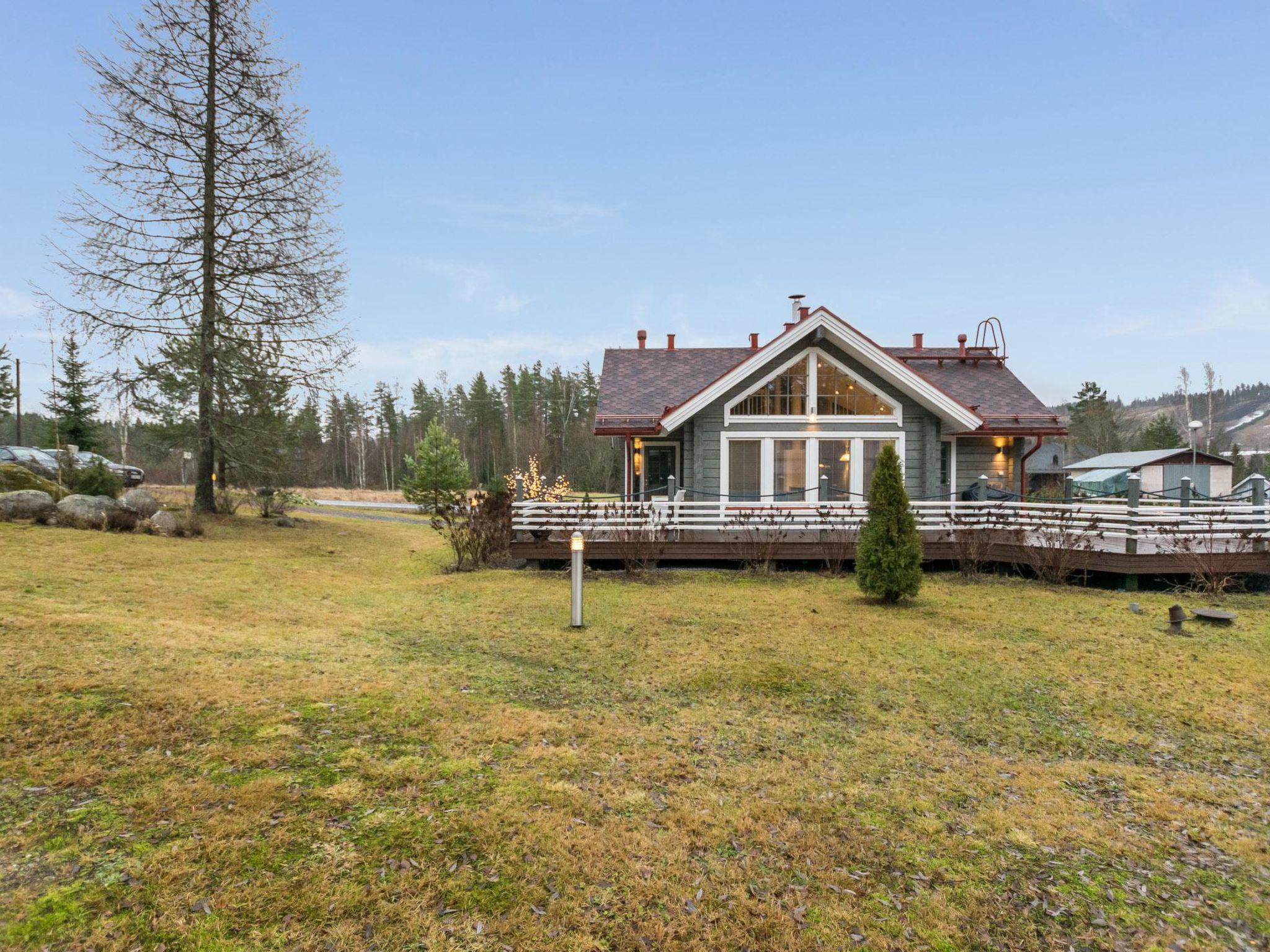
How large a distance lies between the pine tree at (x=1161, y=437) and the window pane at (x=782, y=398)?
50.8 m

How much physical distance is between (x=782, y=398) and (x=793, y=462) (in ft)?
5.09

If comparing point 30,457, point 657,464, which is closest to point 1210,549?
point 657,464

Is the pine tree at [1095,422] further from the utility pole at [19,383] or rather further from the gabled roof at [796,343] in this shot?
the utility pole at [19,383]

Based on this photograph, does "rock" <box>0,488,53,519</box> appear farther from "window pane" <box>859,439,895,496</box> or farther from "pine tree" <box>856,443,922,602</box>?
"window pane" <box>859,439,895,496</box>

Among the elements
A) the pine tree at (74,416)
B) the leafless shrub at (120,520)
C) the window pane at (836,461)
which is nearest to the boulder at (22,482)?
the leafless shrub at (120,520)

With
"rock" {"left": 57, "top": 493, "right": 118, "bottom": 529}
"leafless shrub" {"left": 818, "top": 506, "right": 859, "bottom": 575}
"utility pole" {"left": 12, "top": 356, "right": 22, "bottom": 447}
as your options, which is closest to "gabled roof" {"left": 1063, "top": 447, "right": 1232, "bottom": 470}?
"leafless shrub" {"left": 818, "top": 506, "right": 859, "bottom": 575}

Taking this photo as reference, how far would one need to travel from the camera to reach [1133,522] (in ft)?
32.7

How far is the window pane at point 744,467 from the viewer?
551 inches

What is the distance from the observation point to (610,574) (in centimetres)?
1126

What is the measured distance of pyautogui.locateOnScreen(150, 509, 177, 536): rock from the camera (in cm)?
1238

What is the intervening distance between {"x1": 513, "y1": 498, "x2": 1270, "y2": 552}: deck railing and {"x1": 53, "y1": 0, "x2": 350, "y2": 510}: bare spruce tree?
9.33 meters

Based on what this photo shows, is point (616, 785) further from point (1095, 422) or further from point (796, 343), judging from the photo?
point (1095, 422)

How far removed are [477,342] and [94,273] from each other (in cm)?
6540

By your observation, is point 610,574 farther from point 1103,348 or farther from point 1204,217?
point 1103,348
